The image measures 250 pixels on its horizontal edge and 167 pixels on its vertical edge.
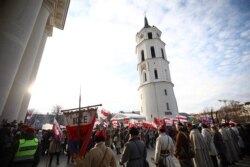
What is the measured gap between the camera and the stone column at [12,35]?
4699 mm

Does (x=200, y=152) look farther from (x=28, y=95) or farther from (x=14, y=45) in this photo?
(x=28, y=95)

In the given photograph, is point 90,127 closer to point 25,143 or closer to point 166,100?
point 25,143

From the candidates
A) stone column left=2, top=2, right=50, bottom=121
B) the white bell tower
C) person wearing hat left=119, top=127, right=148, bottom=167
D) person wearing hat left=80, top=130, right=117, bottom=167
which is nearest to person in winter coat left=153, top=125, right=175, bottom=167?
person wearing hat left=119, top=127, right=148, bottom=167

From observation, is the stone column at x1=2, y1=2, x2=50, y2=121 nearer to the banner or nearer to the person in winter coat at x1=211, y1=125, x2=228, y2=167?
the banner

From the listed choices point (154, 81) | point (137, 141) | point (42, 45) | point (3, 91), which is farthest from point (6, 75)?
point (154, 81)

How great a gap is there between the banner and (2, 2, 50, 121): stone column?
12.4 feet

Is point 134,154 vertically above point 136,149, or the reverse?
point 136,149

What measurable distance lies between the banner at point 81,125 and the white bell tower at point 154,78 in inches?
1333

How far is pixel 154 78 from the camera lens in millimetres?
39438

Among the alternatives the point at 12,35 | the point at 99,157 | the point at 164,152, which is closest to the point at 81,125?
the point at 99,157

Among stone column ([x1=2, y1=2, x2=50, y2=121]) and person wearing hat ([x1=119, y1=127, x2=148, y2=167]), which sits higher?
stone column ([x1=2, y1=2, x2=50, y2=121])

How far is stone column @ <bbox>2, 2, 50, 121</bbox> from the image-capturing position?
6344 mm

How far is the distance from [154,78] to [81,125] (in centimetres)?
3674

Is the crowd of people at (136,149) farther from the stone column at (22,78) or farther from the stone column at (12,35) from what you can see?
the stone column at (12,35)
